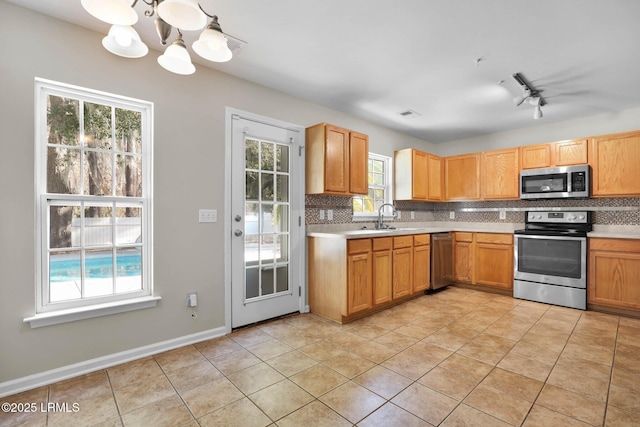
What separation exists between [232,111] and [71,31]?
1242mm

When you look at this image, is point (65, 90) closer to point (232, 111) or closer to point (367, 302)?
point (232, 111)

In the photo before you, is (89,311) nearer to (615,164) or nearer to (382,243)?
(382,243)

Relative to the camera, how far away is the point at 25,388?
198 cm

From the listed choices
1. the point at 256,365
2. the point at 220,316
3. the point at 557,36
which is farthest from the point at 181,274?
the point at 557,36

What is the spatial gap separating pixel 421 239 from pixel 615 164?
7.89ft

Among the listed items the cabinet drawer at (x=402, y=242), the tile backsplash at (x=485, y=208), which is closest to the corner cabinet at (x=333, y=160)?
the tile backsplash at (x=485, y=208)

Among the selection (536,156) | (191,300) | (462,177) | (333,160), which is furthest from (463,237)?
(191,300)

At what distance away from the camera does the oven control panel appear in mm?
4020

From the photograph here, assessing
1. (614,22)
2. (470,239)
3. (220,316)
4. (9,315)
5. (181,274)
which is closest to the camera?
(9,315)

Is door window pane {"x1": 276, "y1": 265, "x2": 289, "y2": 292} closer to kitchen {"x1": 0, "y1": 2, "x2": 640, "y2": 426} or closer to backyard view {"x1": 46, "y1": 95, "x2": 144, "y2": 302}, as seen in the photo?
kitchen {"x1": 0, "y1": 2, "x2": 640, "y2": 426}

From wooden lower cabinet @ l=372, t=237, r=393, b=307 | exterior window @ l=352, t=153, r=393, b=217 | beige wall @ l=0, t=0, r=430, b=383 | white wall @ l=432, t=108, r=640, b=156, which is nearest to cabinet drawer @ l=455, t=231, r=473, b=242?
exterior window @ l=352, t=153, r=393, b=217

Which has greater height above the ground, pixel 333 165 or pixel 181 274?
pixel 333 165

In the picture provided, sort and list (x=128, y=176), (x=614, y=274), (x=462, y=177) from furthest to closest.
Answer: (x=462, y=177), (x=614, y=274), (x=128, y=176)

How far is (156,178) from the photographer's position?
252cm
